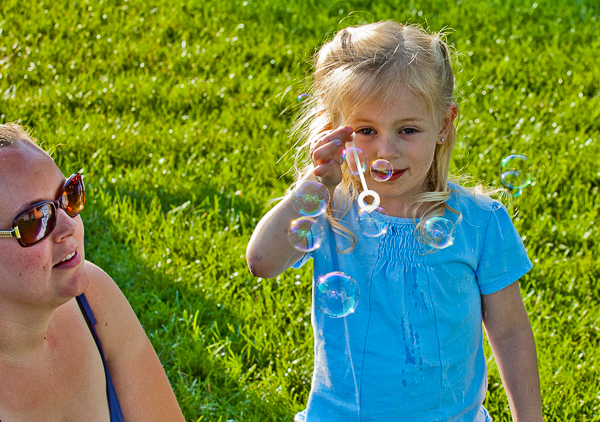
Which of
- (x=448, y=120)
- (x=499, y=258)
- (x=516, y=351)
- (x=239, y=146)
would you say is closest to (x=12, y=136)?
(x=448, y=120)

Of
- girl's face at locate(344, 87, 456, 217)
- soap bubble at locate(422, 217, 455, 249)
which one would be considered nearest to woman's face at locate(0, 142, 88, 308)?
girl's face at locate(344, 87, 456, 217)

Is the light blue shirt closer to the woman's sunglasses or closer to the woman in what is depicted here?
the woman

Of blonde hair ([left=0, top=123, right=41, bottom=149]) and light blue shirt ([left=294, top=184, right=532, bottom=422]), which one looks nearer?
blonde hair ([left=0, top=123, right=41, bottom=149])

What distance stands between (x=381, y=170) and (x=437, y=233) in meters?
0.25

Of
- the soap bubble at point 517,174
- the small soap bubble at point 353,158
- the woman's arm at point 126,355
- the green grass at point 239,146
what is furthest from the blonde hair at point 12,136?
the soap bubble at point 517,174

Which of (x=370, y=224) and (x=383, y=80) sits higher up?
(x=383, y=80)

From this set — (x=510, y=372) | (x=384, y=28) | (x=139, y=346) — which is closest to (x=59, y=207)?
(x=139, y=346)

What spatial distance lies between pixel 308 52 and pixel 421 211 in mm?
3802

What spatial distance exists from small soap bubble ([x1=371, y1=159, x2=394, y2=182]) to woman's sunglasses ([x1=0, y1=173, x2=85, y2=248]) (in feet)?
2.44

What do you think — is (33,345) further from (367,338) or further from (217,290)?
(217,290)

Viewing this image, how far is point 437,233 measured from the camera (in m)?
1.85

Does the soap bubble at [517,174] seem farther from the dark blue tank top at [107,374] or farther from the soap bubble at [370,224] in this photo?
the dark blue tank top at [107,374]

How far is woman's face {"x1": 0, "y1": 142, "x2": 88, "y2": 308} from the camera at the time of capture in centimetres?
137

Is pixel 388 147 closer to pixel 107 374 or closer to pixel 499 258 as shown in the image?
pixel 499 258
